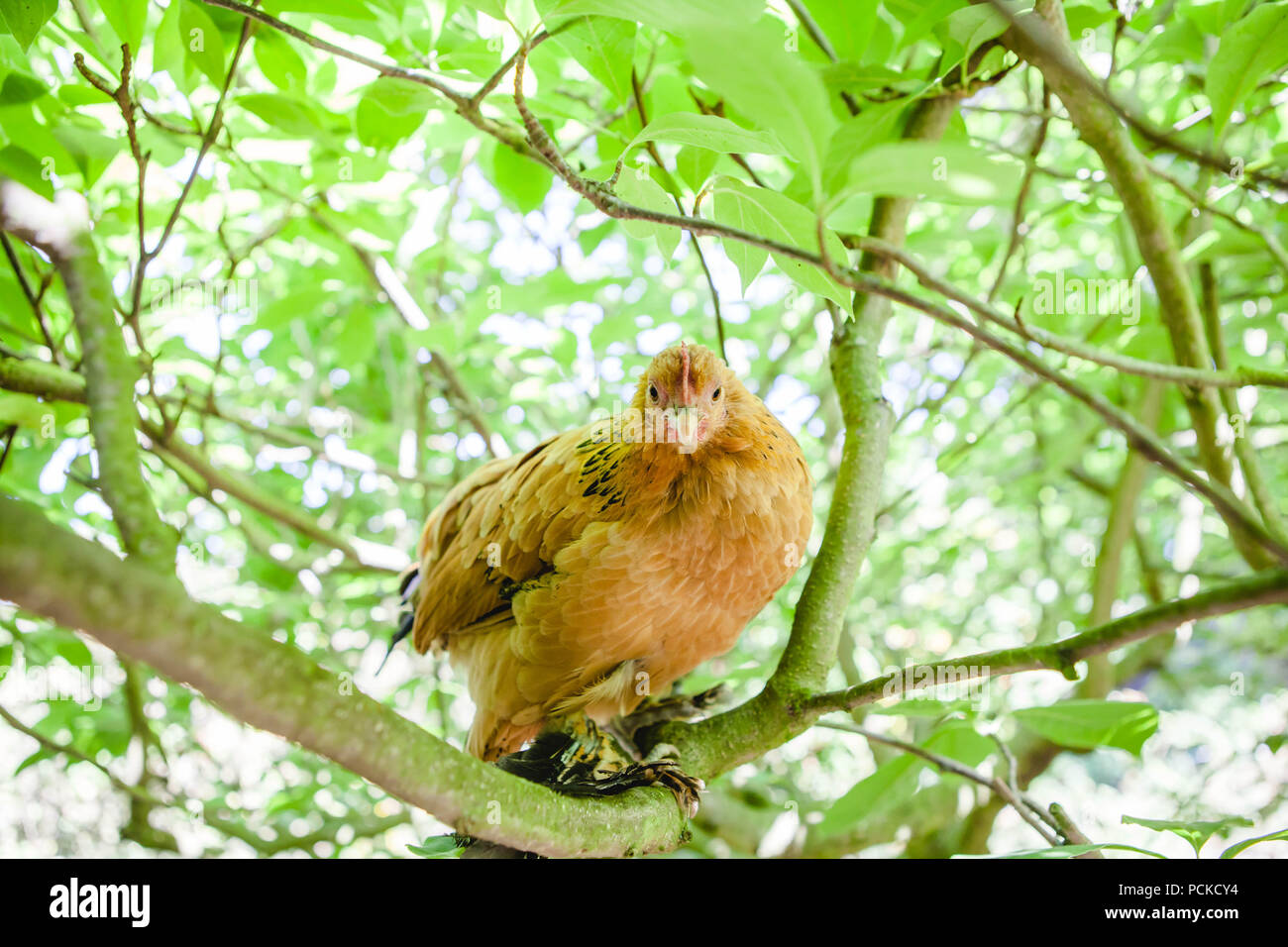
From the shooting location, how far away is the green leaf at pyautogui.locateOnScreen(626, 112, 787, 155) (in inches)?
46.9

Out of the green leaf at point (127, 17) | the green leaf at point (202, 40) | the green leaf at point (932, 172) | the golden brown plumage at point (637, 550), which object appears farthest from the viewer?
the golden brown plumage at point (637, 550)

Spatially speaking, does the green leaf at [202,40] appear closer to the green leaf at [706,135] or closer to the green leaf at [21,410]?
the green leaf at [21,410]

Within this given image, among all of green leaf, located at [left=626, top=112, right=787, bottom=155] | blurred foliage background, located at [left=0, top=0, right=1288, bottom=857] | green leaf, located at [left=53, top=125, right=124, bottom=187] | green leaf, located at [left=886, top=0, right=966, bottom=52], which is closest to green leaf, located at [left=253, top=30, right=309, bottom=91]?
blurred foliage background, located at [left=0, top=0, right=1288, bottom=857]

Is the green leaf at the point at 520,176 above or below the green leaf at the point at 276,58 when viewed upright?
below

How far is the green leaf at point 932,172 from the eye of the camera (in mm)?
807

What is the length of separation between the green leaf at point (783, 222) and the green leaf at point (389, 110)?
0.71 m

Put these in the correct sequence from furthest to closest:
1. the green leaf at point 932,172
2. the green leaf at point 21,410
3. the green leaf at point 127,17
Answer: the green leaf at point 21,410 → the green leaf at point 127,17 → the green leaf at point 932,172

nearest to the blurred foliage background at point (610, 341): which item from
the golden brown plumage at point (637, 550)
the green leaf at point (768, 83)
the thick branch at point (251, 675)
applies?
the green leaf at point (768, 83)

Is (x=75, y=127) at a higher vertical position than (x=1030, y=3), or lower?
higher

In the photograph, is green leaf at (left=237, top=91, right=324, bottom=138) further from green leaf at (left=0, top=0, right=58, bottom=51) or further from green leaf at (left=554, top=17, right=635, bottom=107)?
green leaf at (left=554, top=17, right=635, bottom=107)
